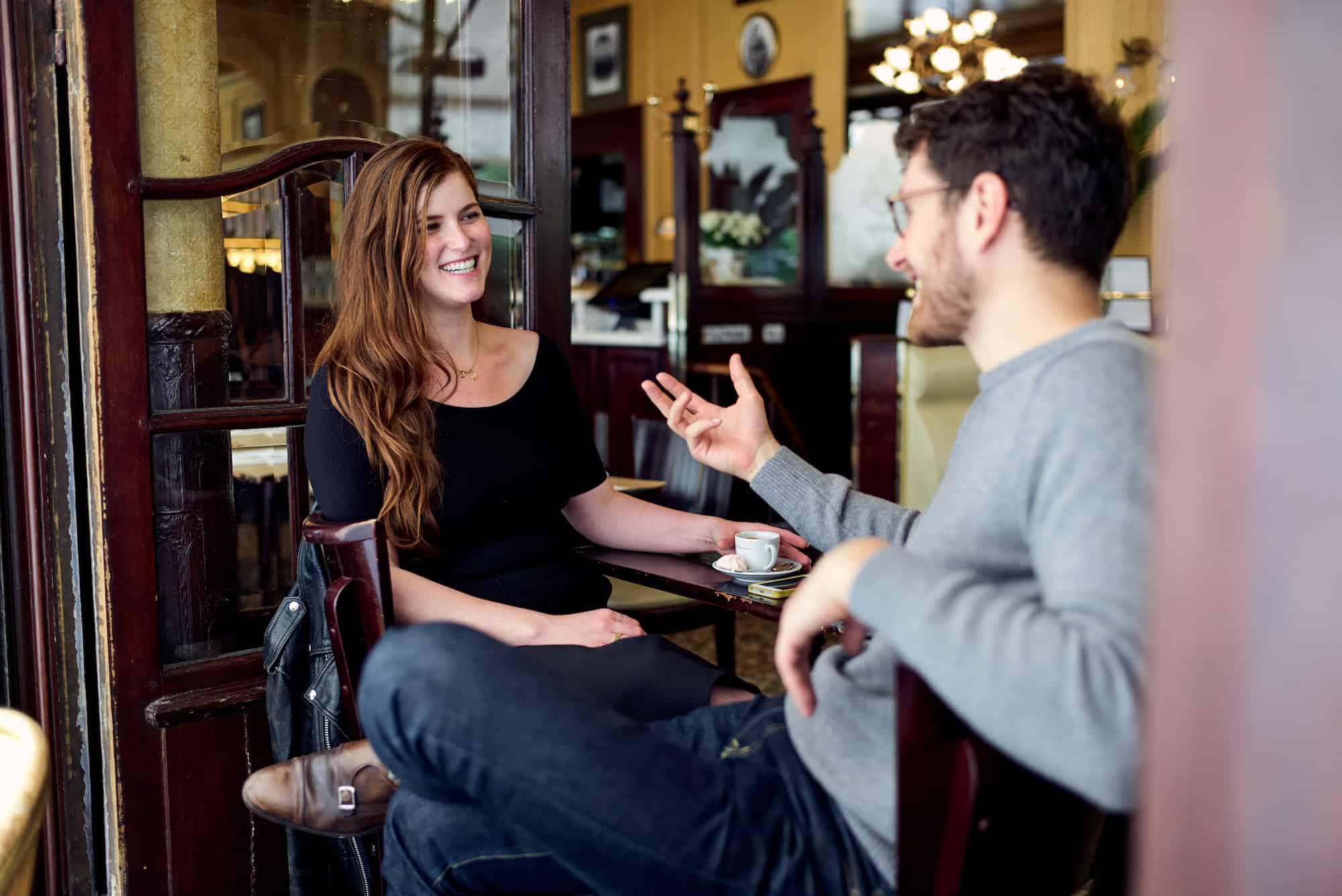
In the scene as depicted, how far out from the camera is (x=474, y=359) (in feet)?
6.21

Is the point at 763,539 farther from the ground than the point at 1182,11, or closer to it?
closer to it

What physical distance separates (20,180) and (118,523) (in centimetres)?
54

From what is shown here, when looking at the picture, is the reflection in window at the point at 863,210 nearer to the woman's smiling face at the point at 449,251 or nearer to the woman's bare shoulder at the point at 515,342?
the woman's bare shoulder at the point at 515,342

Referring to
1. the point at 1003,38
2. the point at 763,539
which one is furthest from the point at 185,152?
the point at 1003,38

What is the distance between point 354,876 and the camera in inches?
64.5

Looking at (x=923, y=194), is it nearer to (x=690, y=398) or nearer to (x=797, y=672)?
(x=797, y=672)

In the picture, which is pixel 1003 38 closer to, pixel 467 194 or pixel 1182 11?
pixel 467 194

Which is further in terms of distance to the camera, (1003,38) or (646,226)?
(646,226)

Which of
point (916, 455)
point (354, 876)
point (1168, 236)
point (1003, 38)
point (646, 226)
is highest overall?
point (1003, 38)

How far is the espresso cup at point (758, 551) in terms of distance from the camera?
5.45 feet

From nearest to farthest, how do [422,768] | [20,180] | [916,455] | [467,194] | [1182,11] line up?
[1182,11]
[422,768]
[20,180]
[467,194]
[916,455]

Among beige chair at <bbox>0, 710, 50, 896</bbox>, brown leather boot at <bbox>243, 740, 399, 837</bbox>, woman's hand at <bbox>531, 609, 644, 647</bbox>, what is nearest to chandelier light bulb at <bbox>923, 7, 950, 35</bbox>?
woman's hand at <bbox>531, 609, 644, 647</bbox>

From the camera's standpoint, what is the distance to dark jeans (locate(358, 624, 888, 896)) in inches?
41.4

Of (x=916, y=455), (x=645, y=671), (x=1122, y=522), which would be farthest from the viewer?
(x=916, y=455)
